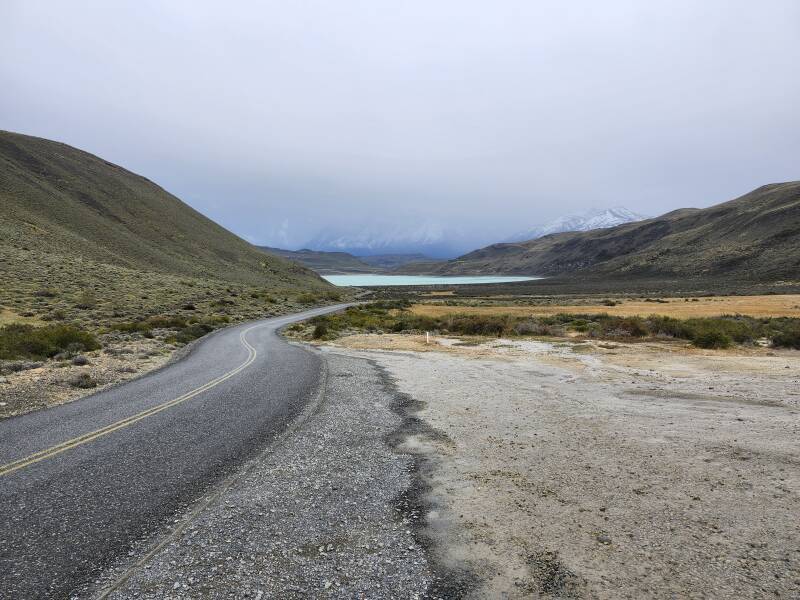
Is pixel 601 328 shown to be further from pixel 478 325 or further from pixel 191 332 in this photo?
pixel 191 332

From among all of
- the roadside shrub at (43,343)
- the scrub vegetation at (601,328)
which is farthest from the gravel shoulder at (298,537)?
the scrub vegetation at (601,328)

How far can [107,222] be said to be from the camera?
291ft

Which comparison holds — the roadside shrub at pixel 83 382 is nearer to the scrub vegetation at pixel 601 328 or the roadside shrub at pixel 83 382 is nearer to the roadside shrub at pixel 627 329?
the scrub vegetation at pixel 601 328

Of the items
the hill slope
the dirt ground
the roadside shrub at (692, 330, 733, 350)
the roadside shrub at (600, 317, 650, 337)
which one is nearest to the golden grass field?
the roadside shrub at (600, 317, 650, 337)

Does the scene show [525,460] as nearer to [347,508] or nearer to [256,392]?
[347,508]

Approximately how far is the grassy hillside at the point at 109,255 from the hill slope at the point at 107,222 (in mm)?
313

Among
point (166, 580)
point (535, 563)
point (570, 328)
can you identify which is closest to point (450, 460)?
point (535, 563)

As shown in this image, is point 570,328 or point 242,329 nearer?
point 570,328

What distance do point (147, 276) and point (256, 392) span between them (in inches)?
2235

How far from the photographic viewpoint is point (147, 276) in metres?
61.7

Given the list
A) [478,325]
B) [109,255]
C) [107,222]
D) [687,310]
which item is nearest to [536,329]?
[478,325]

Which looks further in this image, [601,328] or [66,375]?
[601,328]

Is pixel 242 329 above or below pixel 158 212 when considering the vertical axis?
below

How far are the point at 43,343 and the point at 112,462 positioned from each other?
15042 mm
